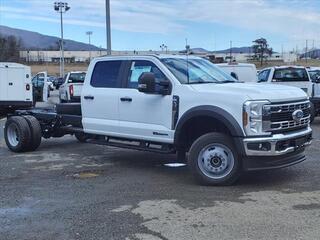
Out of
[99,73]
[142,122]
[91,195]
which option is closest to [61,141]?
[99,73]

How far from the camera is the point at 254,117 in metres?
7.60

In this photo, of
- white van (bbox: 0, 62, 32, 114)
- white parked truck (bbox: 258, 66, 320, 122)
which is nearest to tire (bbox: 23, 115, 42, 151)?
white van (bbox: 0, 62, 32, 114)

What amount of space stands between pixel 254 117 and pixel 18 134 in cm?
598

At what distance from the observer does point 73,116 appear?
428 inches

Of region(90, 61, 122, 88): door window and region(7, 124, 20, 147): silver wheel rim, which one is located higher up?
region(90, 61, 122, 88): door window

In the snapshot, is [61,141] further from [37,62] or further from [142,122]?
[37,62]

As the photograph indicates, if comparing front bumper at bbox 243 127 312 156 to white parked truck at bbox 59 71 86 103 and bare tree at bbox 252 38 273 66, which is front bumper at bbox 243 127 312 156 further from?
bare tree at bbox 252 38 273 66

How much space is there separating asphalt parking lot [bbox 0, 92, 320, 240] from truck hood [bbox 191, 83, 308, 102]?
1331mm

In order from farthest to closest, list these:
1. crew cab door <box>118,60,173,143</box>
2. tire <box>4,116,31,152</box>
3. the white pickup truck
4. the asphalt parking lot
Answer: tire <box>4,116,31,152</box>
crew cab door <box>118,60,173,143</box>
the white pickup truck
the asphalt parking lot

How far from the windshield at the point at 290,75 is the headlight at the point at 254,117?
10712mm

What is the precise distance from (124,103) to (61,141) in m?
4.92

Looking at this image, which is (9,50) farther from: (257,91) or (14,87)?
(257,91)

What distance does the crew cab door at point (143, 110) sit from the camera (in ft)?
28.5

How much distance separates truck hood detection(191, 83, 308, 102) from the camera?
7.70 meters
